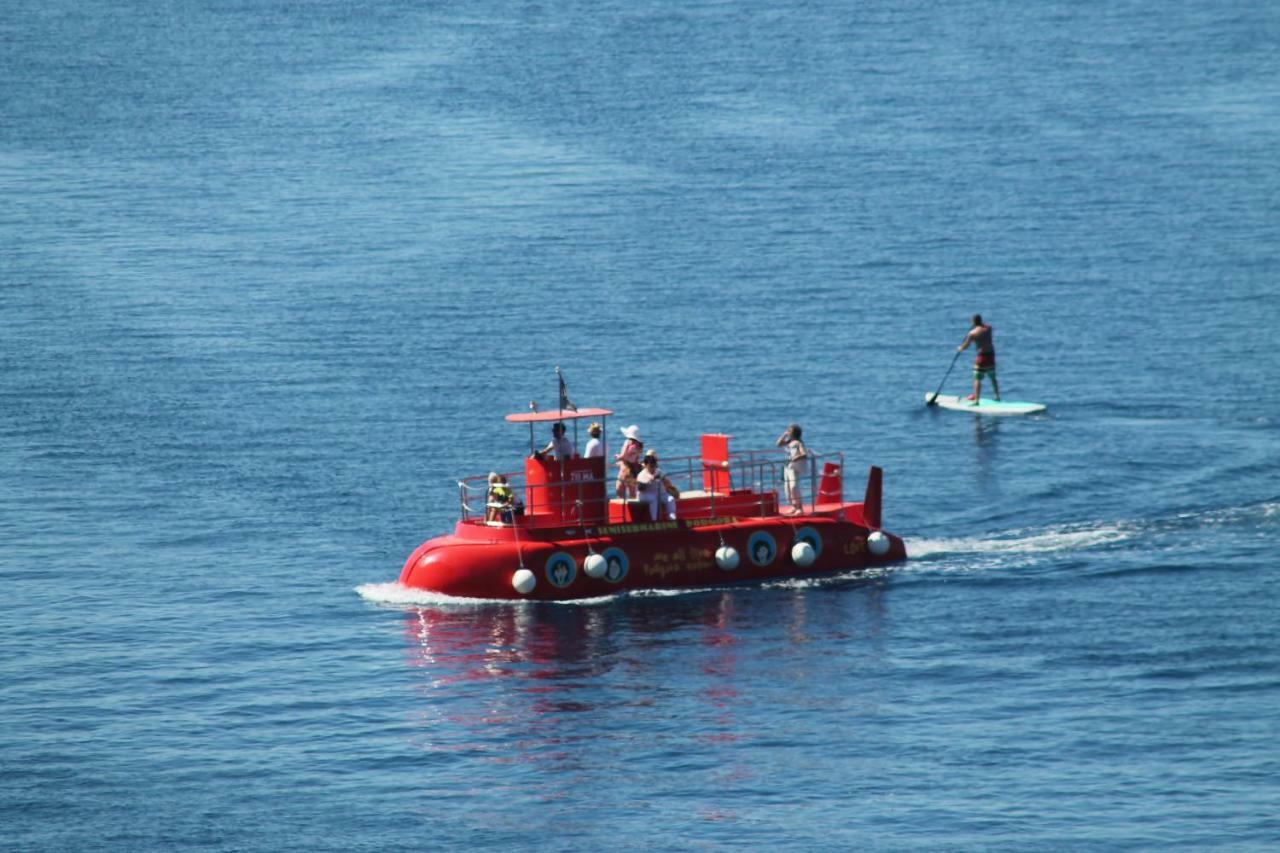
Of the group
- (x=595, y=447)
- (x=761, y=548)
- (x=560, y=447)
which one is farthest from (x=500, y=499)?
(x=761, y=548)

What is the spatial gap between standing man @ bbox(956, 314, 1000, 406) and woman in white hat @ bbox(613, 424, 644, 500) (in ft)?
69.8

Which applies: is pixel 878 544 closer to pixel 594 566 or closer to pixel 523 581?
pixel 594 566

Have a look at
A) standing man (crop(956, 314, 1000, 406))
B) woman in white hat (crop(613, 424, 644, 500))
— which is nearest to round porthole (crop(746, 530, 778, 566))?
woman in white hat (crop(613, 424, 644, 500))

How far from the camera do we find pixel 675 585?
5128 centimetres

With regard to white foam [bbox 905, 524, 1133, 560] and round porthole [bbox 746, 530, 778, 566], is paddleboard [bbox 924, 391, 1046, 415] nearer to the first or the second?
white foam [bbox 905, 524, 1133, 560]

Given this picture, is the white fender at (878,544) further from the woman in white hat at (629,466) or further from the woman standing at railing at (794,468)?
the woman in white hat at (629,466)

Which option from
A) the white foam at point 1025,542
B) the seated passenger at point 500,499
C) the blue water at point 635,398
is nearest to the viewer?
the blue water at point 635,398

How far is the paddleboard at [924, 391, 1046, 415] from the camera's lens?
228 ft

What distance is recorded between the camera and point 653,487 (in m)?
51.3

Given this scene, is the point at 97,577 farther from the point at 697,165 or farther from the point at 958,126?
the point at 958,126

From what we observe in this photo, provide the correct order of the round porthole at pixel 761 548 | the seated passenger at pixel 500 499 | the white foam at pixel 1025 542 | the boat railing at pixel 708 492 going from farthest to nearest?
1. the white foam at pixel 1025 542
2. the round porthole at pixel 761 548
3. the boat railing at pixel 708 492
4. the seated passenger at pixel 500 499

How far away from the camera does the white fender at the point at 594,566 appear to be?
5003 centimetres

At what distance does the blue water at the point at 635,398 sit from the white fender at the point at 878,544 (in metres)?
0.84

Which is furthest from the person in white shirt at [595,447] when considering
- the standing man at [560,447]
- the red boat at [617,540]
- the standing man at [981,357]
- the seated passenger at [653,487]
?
the standing man at [981,357]
